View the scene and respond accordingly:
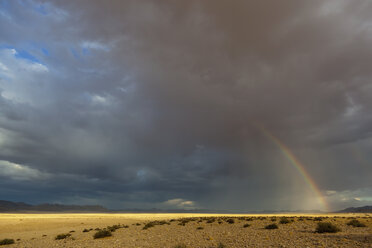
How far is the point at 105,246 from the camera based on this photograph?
24125 mm

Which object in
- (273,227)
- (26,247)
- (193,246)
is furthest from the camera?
(273,227)

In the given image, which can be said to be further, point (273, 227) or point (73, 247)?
point (273, 227)

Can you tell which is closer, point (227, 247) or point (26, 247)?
point (227, 247)

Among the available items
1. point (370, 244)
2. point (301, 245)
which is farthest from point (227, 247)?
point (370, 244)

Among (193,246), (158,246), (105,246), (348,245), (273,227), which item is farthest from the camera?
(273,227)

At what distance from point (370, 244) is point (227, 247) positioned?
978 cm

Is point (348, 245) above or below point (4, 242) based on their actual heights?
above

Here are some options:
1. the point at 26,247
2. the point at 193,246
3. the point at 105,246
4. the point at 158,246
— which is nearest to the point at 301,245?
the point at 193,246

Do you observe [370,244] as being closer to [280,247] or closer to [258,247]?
[280,247]

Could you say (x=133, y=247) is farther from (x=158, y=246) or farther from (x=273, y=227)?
(x=273, y=227)

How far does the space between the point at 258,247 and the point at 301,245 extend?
3033 mm

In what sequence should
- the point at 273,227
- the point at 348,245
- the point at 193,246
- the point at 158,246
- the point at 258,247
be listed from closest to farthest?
1. the point at 348,245
2. the point at 258,247
3. the point at 193,246
4. the point at 158,246
5. the point at 273,227

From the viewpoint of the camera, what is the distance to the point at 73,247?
974 inches

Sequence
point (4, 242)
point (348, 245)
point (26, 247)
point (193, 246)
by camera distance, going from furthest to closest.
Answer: point (4, 242), point (26, 247), point (193, 246), point (348, 245)
